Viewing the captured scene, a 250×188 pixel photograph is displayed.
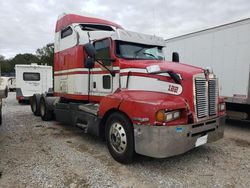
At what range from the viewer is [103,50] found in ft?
18.7

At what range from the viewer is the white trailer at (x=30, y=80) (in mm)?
15977

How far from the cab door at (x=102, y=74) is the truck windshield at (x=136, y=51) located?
27 cm

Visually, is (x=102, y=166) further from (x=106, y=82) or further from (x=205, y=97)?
(x=205, y=97)

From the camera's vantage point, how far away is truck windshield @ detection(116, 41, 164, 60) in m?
5.43

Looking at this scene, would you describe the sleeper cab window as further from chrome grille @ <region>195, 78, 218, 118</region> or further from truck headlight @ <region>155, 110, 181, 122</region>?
truck headlight @ <region>155, 110, 181, 122</region>

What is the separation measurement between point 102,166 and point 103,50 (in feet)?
8.58

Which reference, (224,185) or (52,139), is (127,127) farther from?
(52,139)

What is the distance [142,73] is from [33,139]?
3.60 m

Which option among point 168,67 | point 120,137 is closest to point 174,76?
point 168,67

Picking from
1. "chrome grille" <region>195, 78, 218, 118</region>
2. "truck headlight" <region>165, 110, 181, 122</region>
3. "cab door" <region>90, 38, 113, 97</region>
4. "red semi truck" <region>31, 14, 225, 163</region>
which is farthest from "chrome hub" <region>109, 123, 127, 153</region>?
"chrome grille" <region>195, 78, 218, 118</region>

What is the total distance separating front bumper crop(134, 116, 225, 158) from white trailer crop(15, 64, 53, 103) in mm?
12792

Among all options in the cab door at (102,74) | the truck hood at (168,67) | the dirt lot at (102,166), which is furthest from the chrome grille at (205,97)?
the cab door at (102,74)

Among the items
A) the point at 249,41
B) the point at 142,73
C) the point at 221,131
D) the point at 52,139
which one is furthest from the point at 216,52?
the point at 52,139

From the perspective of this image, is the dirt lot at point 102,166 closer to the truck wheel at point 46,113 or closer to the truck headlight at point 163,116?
the truck headlight at point 163,116
